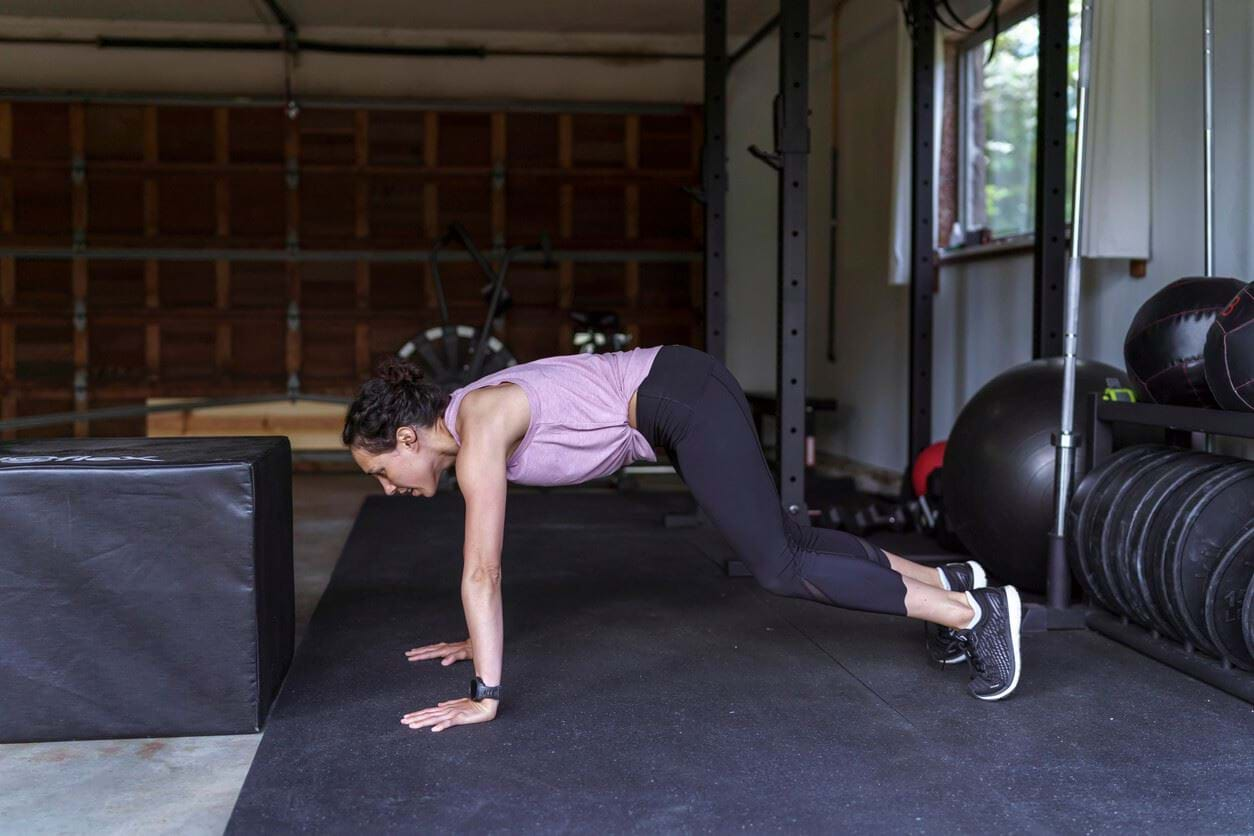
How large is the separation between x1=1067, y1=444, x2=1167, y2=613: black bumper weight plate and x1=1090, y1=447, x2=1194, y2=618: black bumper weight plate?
0.02 metres

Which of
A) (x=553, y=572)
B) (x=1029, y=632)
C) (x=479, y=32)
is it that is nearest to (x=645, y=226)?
(x=479, y=32)

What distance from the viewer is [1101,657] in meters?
2.89

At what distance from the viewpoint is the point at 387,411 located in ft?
7.38

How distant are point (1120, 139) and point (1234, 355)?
1525 millimetres

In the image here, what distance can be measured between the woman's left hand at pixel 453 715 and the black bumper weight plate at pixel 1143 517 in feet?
5.37

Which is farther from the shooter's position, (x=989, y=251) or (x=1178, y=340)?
(x=989, y=251)

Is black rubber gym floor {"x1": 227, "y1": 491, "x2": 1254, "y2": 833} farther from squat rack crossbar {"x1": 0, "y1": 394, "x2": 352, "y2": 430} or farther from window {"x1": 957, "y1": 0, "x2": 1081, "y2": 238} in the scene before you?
squat rack crossbar {"x1": 0, "y1": 394, "x2": 352, "y2": 430}

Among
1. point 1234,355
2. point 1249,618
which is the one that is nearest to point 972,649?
point 1249,618

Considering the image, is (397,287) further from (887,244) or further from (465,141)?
(887,244)

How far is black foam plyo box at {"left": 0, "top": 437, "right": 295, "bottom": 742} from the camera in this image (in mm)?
2240

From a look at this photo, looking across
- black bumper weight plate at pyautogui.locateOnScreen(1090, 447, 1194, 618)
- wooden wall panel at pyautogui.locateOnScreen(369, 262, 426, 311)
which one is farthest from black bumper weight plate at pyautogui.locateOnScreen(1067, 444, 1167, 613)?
wooden wall panel at pyautogui.locateOnScreen(369, 262, 426, 311)

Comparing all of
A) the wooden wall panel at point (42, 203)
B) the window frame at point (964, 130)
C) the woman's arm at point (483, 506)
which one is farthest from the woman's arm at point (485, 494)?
the wooden wall panel at point (42, 203)

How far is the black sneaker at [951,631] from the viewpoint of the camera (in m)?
2.68

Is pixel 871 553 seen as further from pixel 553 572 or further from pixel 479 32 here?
pixel 479 32
